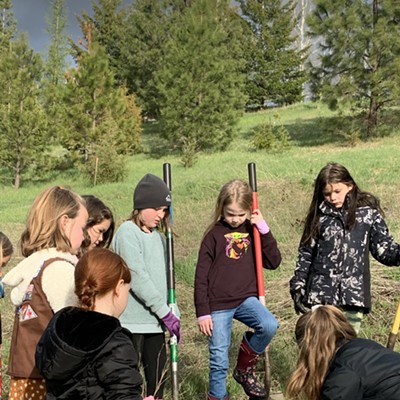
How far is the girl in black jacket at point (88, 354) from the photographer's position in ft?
6.87

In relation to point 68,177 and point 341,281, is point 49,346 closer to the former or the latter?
point 341,281

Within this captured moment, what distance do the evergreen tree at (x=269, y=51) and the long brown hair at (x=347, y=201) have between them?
38.4 metres

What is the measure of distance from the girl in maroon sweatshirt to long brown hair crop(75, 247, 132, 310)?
4.85 ft

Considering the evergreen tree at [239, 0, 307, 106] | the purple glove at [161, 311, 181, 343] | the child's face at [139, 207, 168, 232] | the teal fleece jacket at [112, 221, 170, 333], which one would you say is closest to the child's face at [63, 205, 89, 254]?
the teal fleece jacket at [112, 221, 170, 333]

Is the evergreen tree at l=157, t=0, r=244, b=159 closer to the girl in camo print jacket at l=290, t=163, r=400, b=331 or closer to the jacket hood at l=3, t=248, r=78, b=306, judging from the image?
the girl in camo print jacket at l=290, t=163, r=400, b=331

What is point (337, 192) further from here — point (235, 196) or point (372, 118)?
point (372, 118)

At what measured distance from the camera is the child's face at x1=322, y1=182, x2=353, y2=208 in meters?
3.76

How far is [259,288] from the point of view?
3812 millimetres

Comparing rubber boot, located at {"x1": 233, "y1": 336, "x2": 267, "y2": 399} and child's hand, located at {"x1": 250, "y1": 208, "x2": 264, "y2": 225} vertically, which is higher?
child's hand, located at {"x1": 250, "y1": 208, "x2": 264, "y2": 225}

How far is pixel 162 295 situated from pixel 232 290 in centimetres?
47

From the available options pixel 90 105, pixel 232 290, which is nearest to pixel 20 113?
pixel 90 105

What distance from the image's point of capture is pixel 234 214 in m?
3.79

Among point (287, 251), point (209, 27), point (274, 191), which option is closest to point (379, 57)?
point (209, 27)

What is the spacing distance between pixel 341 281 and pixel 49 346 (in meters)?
2.14
